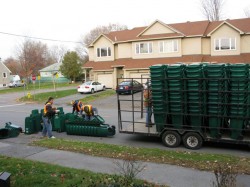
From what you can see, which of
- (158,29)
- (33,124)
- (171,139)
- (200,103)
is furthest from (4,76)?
(200,103)

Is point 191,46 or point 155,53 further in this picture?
point 155,53

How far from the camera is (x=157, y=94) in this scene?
35.6ft

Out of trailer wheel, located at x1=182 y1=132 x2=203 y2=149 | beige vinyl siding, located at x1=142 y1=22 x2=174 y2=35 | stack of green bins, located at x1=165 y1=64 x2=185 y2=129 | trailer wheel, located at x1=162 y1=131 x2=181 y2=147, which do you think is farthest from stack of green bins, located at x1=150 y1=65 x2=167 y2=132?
beige vinyl siding, located at x1=142 y1=22 x2=174 y2=35

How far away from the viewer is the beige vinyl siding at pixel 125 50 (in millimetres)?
38719

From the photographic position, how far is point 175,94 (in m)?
10.6

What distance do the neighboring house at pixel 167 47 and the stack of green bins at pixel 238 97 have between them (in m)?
23.9

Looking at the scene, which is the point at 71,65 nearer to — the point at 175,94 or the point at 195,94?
the point at 175,94

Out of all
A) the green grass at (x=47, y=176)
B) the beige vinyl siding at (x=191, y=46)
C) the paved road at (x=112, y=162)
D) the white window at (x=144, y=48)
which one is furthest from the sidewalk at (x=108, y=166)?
the white window at (x=144, y=48)

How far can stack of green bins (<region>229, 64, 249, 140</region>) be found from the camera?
9.56 metres

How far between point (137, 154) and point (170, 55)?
27.5 meters

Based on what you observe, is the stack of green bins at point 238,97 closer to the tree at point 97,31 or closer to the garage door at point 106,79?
the garage door at point 106,79

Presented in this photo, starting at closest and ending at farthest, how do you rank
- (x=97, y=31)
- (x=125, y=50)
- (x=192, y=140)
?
(x=192, y=140)
(x=125, y=50)
(x=97, y=31)

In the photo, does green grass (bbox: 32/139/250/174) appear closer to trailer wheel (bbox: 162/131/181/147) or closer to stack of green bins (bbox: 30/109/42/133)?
trailer wheel (bbox: 162/131/181/147)

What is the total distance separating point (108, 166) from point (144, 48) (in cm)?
2983
